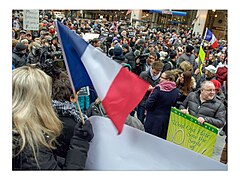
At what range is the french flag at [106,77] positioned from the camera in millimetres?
1569

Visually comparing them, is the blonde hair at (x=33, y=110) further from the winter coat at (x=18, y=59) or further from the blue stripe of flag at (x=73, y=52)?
the winter coat at (x=18, y=59)

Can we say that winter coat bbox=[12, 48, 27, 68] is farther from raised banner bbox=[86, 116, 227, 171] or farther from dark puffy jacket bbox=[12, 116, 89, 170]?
raised banner bbox=[86, 116, 227, 171]

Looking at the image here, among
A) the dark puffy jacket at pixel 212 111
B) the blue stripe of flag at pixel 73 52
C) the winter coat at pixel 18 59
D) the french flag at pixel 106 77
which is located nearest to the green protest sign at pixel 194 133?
the dark puffy jacket at pixel 212 111

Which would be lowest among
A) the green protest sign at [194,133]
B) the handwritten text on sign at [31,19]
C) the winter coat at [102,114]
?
the green protest sign at [194,133]

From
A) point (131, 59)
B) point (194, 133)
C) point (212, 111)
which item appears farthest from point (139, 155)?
point (131, 59)

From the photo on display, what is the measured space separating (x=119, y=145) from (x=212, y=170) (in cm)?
67

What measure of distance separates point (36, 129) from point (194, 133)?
1.83 m

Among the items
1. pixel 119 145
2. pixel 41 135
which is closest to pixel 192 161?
pixel 119 145

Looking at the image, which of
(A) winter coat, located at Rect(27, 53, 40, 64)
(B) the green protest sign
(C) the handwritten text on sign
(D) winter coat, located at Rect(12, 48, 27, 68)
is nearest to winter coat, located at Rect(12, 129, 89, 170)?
(B) the green protest sign

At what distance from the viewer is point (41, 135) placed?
1.43 metres

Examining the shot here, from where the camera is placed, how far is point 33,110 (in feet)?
4.80

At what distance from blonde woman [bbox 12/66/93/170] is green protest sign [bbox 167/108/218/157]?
1.46m

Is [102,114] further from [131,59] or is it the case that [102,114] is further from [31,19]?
[31,19]

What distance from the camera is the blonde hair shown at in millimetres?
1394
